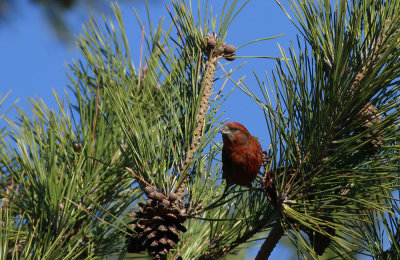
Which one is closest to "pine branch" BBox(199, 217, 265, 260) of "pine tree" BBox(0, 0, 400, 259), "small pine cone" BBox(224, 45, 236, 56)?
"pine tree" BBox(0, 0, 400, 259)

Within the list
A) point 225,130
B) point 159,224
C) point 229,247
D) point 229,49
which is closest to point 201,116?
point 225,130

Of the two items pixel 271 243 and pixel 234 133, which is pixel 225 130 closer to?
pixel 234 133

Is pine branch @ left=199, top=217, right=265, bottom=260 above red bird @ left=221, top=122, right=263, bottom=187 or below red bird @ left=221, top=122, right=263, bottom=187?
below

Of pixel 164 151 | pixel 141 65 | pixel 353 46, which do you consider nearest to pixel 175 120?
pixel 164 151

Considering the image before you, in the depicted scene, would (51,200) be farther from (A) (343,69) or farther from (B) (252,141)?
(A) (343,69)

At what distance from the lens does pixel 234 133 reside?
1.67 metres

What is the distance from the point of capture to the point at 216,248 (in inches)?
75.2

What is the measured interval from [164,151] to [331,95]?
550mm

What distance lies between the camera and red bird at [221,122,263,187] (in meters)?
1.66

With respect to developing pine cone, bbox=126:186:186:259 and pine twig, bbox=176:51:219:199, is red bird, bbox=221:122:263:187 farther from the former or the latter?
developing pine cone, bbox=126:186:186:259

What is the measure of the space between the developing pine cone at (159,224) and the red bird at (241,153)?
9.5 inches

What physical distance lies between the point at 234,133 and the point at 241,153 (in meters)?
0.07

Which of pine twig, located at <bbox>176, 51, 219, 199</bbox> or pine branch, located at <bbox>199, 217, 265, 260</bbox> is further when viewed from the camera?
pine branch, located at <bbox>199, 217, 265, 260</bbox>

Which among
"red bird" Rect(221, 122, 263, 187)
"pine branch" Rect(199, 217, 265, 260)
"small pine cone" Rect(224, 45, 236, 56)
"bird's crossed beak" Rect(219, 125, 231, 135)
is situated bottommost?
"pine branch" Rect(199, 217, 265, 260)
